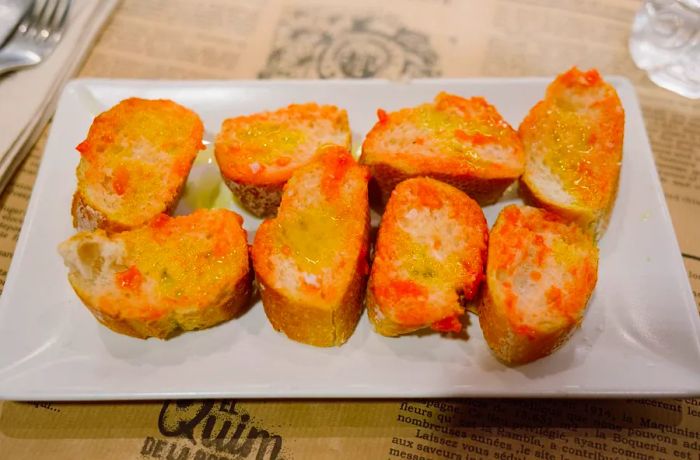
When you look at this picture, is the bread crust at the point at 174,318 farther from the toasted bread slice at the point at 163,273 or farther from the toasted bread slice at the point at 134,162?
the toasted bread slice at the point at 134,162

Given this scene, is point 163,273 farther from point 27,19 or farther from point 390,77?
point 27,19

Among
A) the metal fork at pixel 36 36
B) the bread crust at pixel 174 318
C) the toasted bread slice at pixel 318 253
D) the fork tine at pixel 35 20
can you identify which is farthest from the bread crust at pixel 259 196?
the fork tine at pixel 35 20

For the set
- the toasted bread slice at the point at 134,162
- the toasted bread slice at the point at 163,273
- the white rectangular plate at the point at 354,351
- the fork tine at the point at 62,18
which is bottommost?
the white rectangular plate at the point at 354,351

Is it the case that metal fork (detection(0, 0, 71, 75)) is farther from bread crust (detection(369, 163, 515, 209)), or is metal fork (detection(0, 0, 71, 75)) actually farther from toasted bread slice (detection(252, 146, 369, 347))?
bread crust (detection(369, 163, 515, 209))

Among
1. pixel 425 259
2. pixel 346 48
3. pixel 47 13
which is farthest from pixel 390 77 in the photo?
pixel 47 13

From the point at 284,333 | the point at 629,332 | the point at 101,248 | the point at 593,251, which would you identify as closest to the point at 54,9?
the point at 101,248

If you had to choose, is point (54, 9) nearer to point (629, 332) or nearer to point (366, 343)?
point (366, 343)
